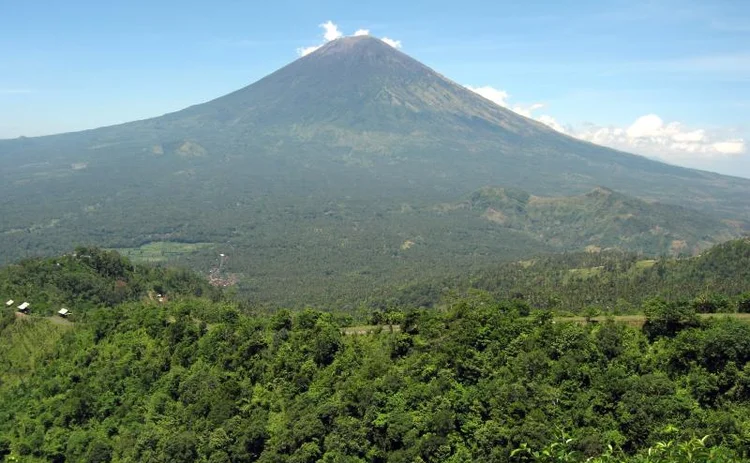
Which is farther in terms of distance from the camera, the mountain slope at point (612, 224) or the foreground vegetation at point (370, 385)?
the mountain slope at point (612, 224)

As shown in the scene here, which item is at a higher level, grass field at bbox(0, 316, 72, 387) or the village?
the village

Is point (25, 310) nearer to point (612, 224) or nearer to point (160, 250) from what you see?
point (160, 250)

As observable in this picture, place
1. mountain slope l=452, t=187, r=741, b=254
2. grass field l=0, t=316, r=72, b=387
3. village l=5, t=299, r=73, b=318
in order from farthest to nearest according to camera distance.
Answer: mountain slope l=452, t=187, r=741, b=254 → village l=5, t=299, r=73, b=318 → grass field l=0, t=316, r=72, b=387

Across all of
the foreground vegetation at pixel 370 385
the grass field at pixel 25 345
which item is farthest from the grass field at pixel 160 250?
the foreground vegetation at pixel 370 385

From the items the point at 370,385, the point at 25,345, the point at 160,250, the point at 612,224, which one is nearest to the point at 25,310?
the point at 25,345

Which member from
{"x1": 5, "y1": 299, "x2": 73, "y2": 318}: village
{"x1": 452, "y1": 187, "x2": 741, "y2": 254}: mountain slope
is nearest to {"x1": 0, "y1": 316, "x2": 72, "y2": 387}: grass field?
{"x1": 5, "y1": 299, "x2": 73, "y2": 318}: village

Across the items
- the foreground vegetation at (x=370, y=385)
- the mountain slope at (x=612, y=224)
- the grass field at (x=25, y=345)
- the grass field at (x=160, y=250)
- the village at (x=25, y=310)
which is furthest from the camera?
the mountain slope at (x=612, y=224)

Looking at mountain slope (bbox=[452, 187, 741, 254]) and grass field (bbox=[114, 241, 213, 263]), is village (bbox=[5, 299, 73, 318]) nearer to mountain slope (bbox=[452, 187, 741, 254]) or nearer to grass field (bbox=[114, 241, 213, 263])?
grass field (bbox=[114, 241, 213, 263])

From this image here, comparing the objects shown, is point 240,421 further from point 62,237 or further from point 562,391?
point 62,237

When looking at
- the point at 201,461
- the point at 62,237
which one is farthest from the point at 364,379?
the point at 62,237

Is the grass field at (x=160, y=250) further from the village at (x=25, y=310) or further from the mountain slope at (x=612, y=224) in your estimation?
the mountain slope at (x=612, y=224)
